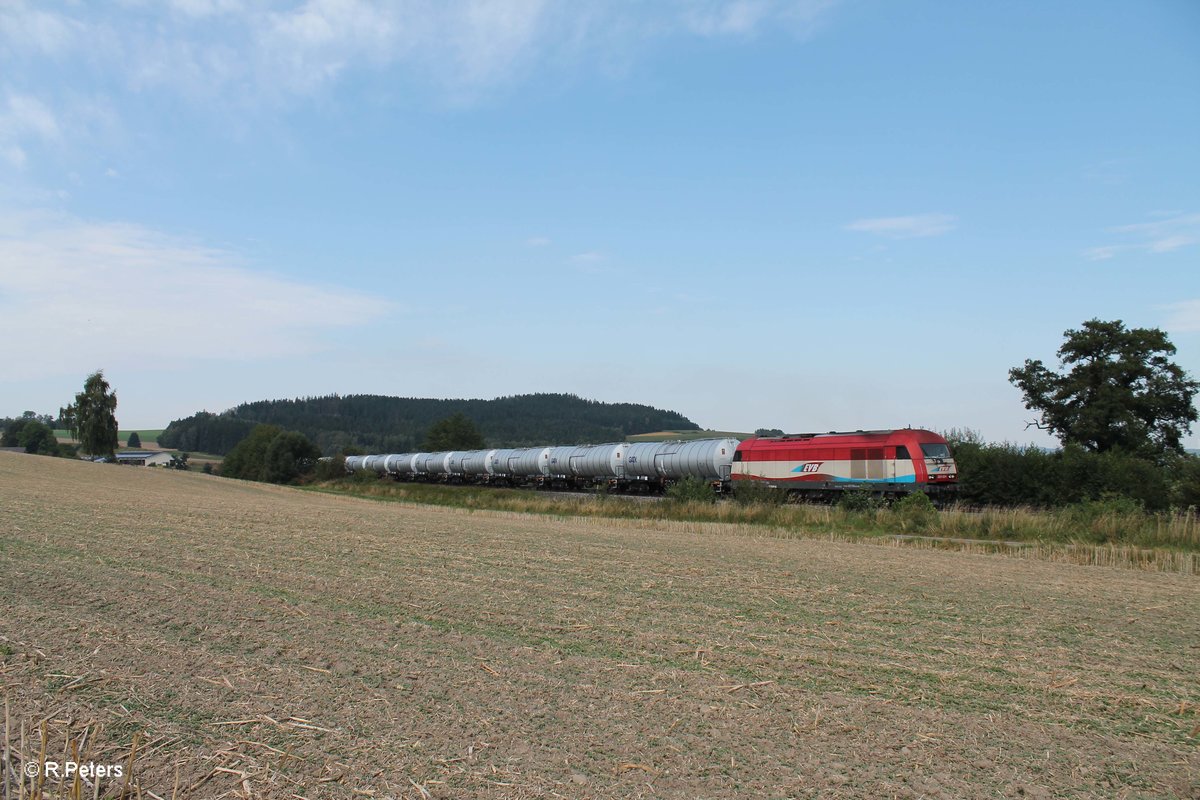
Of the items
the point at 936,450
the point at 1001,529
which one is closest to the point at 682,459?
the point at 936,450

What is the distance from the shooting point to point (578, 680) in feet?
25.6

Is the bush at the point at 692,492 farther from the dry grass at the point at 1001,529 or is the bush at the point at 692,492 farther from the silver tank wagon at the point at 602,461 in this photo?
the silver tank wagon at the point at 602,461

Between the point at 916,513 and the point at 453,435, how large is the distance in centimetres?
7982

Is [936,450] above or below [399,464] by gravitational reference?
above

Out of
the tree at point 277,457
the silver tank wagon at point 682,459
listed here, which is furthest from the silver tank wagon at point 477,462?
the tree at point 277,457

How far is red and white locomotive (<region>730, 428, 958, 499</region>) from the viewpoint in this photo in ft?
120

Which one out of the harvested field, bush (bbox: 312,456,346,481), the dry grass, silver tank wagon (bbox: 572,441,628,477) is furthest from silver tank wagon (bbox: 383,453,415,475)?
the harvested field

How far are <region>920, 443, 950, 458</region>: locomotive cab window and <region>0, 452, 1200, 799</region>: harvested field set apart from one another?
22480 millimetres

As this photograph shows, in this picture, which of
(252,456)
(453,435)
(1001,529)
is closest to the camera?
(1001,529)

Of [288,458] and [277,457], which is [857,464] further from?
[277,457]

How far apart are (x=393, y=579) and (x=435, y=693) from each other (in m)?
6.25

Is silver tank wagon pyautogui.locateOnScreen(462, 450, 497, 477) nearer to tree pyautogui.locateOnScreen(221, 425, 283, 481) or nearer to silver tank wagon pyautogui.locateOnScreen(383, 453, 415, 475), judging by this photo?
silver tank wagon pyautogui.locateOnScreen(383, 453, 415, 475)

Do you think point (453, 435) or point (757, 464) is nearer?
point (757, 464)

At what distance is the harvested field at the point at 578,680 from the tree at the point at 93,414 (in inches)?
3775
